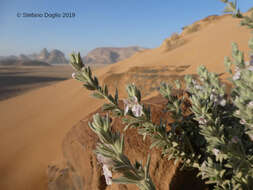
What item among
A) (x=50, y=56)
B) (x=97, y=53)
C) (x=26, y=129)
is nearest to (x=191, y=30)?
(x=26, y=129)

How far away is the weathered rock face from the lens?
7.01ft

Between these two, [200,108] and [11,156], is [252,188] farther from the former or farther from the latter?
[11,156]

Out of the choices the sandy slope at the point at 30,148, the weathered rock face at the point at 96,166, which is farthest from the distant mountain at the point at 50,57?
the weathered rock face at the point at 96,166

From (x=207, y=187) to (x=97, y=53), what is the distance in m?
150

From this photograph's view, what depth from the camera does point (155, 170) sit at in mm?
2123

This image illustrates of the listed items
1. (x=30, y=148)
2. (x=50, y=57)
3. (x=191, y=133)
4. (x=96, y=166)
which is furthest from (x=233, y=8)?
(x=50, y=57)

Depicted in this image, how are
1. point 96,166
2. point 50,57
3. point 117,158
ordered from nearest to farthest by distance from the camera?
point 117,158 → point 96,166 → point 50,57

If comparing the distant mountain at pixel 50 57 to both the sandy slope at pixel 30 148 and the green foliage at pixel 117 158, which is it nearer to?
the sandy slope at pixel 30 148

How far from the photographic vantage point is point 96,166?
2.45m

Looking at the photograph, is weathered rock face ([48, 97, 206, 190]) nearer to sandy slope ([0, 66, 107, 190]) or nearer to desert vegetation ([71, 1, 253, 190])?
desert vegetation ([71, 1, 253, 190])

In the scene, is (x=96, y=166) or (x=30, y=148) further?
(x=30, y=148)

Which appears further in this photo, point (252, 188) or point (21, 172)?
A: point (21, 172)

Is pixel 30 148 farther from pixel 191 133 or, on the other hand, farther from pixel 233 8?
pixel 233 8

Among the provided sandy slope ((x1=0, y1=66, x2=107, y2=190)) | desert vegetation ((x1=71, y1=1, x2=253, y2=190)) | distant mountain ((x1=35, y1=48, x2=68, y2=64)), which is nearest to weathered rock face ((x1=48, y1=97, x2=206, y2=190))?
desert vegetation ((x1=71, y1=1, x2=253, y2=190))
